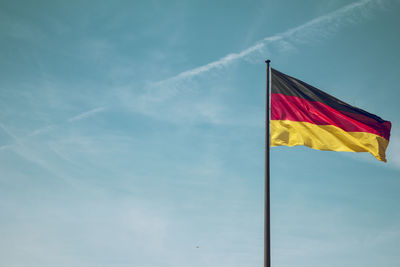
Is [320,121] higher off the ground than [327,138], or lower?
higher

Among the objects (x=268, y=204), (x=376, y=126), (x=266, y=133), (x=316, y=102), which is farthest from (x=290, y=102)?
(x=268, y=204)

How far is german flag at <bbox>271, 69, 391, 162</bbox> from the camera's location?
15883 millimetres

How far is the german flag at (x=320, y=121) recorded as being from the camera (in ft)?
52.1

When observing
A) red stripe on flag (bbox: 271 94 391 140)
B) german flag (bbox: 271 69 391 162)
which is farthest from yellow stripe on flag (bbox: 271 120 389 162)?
red stripe on flag (bbox: 271 94 391 140)

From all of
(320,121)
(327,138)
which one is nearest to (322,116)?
(320,121)

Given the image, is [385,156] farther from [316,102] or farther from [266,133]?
[266,133]

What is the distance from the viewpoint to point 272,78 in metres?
16.5

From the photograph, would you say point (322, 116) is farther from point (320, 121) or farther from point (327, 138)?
point (327, 138)

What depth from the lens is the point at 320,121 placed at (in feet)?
54.1

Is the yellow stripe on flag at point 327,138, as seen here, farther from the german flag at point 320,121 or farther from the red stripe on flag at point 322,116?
the red stripe on flag at point 322,116

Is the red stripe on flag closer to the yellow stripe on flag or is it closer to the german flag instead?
the german flag

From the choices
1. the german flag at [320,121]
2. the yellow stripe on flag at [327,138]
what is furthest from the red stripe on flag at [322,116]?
the yellow stripe on flag at [327,138]

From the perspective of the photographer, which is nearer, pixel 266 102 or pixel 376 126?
pixel 266 102

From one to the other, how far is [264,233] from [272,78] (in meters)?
7.08
